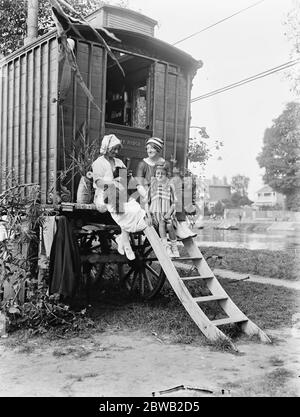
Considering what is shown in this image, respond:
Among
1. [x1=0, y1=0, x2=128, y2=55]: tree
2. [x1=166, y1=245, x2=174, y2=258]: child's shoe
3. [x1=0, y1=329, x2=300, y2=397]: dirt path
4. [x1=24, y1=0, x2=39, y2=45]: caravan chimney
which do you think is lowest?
[x1=0, y1=329, x2=300, y2=397]: dirt path

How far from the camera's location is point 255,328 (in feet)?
19.1

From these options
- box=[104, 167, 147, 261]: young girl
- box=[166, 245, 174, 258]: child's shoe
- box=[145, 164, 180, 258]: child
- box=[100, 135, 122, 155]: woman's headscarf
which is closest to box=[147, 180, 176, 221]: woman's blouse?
box=[145, 164, 180, 258]: child

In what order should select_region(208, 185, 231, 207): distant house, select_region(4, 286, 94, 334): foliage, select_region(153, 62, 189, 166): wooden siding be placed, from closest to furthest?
select_region(4, 286, 94, 334): foliage, select_region(153, 62, 189, 166): wooden siding, select_region(208, 185, 231, 207): distant house

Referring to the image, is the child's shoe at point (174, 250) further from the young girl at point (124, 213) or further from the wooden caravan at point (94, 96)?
the wooden caravan at point (94, 96)

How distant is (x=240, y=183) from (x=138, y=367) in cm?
10517

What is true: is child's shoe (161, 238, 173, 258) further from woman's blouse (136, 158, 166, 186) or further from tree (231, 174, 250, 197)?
tree (231, 174, 250, 197)

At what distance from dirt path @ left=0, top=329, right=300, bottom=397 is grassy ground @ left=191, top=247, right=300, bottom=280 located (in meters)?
4.87

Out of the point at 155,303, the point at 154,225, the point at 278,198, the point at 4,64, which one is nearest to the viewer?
the point at 154,225

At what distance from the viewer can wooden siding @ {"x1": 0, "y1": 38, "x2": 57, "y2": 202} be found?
7055mm

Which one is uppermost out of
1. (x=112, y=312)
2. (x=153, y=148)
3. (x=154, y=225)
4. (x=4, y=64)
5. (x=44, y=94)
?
(x=4, y=64)

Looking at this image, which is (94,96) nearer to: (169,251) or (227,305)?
(169,251)
